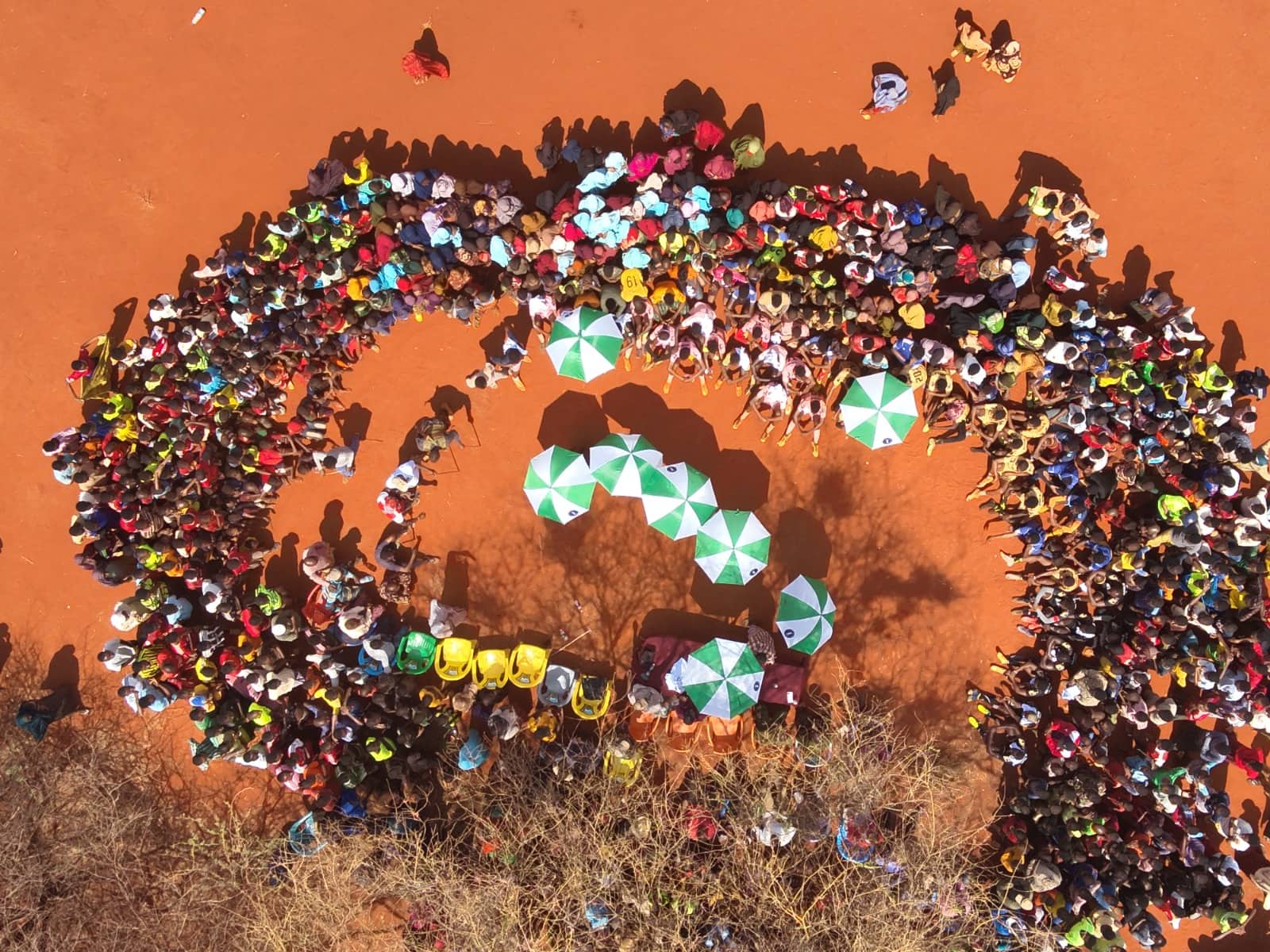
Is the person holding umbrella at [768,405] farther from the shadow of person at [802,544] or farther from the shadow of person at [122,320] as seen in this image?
the shadow of person at [122,320]

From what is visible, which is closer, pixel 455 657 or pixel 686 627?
pixel 455 657

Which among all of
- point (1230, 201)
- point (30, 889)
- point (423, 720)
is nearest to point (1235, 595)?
point (1230, 201)

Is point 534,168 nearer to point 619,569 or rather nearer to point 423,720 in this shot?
point 619,569

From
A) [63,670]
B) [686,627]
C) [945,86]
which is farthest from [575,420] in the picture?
[63,670]

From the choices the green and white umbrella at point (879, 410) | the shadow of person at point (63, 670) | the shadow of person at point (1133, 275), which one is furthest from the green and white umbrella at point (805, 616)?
the shadow of person at point (63, 670)

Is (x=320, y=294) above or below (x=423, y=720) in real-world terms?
above

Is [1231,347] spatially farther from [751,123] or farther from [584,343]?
[584,343]
